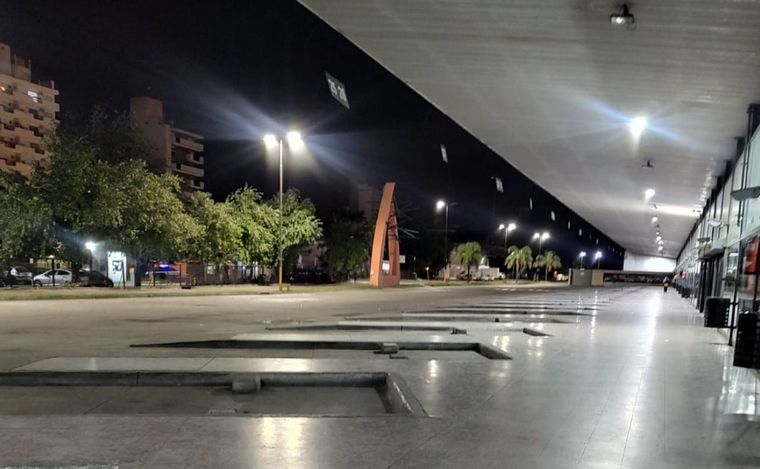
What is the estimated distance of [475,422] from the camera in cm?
551

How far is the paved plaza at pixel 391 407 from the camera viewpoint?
15.3ft

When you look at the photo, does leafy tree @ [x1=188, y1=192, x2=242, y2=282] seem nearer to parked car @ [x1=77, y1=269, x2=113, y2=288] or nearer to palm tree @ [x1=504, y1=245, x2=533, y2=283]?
parked car @ [x1=77, y1=269, x2=113, y2=288]

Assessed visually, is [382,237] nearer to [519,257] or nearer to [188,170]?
[519,257]

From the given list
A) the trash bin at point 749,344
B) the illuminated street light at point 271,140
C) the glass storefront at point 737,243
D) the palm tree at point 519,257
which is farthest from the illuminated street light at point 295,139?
the palm tree at point 519,257

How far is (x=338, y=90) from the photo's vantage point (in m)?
14.3

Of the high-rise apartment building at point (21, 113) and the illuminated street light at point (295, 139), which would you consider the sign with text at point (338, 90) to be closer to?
the illuminated street light at point (295, 139)

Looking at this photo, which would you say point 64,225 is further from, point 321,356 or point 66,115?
point 321,356

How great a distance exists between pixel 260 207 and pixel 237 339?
30165mm

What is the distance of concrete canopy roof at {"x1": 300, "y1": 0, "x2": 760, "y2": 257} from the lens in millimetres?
7652

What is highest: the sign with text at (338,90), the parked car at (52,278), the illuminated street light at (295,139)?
the illuminated street light at (295,139)

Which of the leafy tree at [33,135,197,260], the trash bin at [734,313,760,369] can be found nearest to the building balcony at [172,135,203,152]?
the leafy tree at [33,135,197,260]

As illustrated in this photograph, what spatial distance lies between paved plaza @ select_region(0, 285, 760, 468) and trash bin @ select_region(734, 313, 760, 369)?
0.46m

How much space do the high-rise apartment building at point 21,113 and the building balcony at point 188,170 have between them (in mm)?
17897

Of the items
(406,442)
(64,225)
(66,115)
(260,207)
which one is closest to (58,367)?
(406,442)
